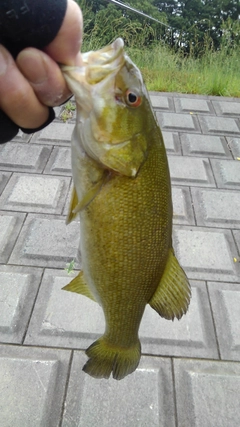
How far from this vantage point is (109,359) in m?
1.43

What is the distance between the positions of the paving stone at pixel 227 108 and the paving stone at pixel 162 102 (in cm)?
55

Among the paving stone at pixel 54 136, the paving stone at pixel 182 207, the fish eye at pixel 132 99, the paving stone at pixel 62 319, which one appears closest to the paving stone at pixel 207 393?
the paving stone at pixel 62 319

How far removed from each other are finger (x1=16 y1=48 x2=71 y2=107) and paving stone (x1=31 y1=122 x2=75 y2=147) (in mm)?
2836

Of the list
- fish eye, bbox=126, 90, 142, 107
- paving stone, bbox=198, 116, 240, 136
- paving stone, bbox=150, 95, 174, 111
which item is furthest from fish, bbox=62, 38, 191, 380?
paving stone, bbox=150, 95, 174, 111

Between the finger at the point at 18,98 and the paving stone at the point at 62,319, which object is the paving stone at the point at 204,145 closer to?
the paving stone at the point at 62,319

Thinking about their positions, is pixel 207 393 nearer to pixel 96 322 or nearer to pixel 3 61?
pixel 96 322

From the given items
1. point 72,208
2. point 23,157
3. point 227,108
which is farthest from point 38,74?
point 227,108

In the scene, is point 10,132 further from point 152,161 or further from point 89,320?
point 89,320

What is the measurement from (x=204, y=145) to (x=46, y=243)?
2031 millimetres

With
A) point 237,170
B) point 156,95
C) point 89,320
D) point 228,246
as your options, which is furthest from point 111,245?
point 156,95

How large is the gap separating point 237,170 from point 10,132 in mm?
2874

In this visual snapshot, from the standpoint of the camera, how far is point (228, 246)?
2.85 metres

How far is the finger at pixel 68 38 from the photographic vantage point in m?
0.89

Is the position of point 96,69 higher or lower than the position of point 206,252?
higher
